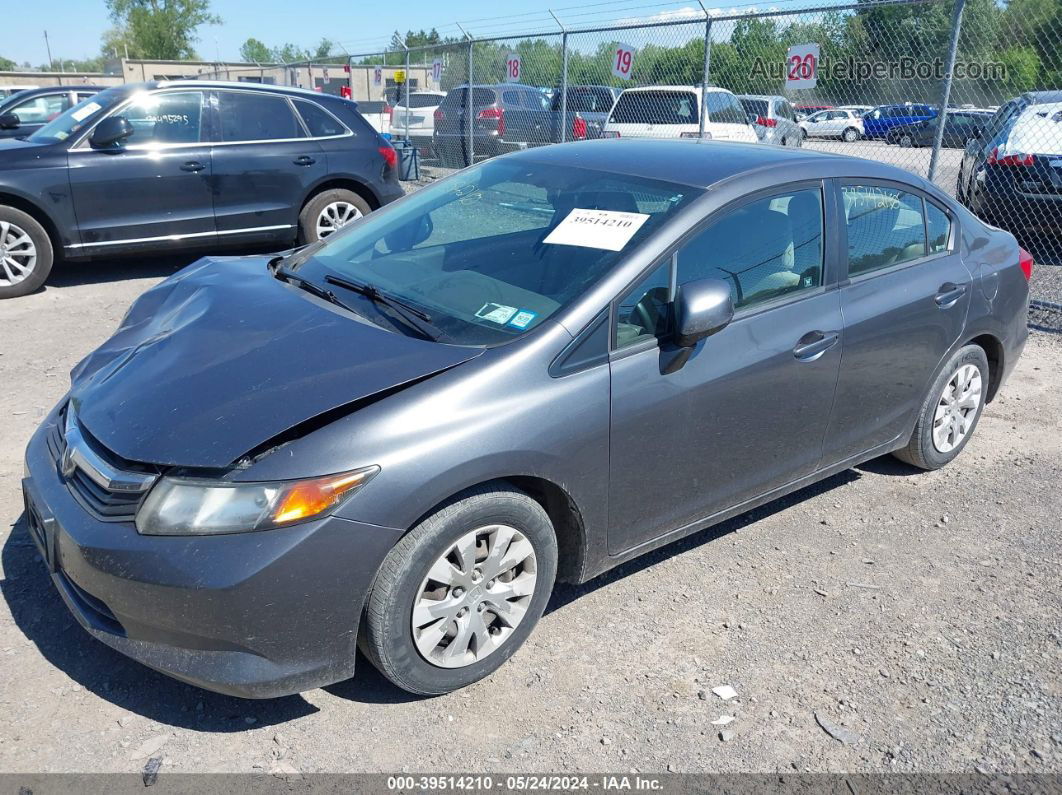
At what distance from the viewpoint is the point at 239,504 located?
2.43 meters

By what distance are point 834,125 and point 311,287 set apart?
1701 centimetres

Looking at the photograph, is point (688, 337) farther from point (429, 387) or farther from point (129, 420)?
point (129, 420)

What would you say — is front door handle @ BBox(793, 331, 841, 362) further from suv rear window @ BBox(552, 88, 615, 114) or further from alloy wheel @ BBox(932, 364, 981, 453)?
suv rear window @ BBox(552, 88, 615, 114)

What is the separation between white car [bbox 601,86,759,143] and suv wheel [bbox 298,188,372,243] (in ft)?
18.5

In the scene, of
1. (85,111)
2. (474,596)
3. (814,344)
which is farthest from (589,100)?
(474,596)

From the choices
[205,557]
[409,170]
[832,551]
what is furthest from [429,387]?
[409,170]

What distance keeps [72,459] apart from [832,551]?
3036 mm

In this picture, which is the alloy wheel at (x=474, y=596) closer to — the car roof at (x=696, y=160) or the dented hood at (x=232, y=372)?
the dented hood at (x=232, y=372)

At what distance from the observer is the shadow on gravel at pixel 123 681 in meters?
2.75

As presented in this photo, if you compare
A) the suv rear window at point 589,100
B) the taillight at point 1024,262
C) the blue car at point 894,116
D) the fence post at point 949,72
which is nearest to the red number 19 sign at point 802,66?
the fence post at point 949,72

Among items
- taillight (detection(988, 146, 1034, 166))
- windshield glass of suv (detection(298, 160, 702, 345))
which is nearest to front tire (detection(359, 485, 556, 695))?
windshield glass of suv (detection(298, 160, 702, 345))

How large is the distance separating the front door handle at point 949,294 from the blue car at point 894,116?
24.7 ft

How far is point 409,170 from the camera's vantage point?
11.2m

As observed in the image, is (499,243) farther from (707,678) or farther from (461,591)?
(707,678)
